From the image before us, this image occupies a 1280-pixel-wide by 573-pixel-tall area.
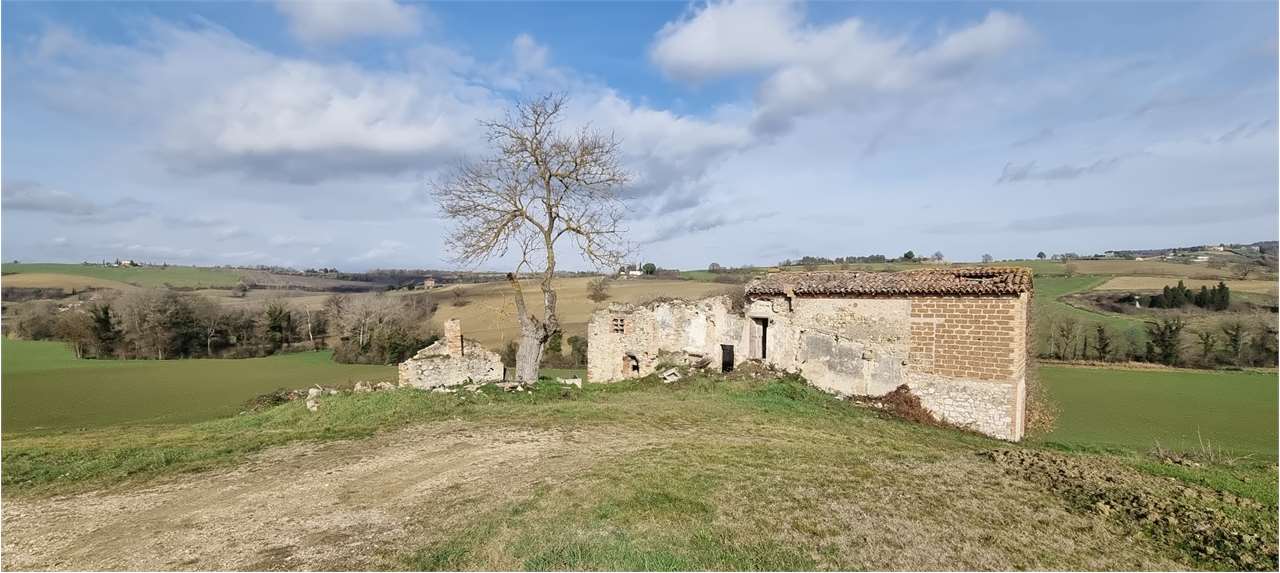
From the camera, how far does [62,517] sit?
219 inches

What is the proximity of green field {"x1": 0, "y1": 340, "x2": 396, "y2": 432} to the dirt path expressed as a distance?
13834 mm

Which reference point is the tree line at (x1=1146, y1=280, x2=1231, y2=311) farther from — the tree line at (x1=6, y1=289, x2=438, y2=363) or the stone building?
the tree line at (x1=6, y1=289, x2=438, y2=363)

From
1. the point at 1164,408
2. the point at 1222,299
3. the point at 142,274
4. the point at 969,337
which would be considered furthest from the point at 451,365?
the point at 142,274

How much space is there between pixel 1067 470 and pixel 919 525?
10.8 ft

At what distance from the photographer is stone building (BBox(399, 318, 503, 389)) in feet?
51.8

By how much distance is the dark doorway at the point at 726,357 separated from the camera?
1775 cm

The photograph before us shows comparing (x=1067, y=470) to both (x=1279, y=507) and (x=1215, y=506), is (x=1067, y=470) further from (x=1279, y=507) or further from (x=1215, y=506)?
(x=1279, y=507)

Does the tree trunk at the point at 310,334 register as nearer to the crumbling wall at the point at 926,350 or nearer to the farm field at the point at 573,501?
the farm field at the point at 573,501

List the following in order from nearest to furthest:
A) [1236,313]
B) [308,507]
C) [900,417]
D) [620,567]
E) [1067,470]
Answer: [620,567]
[308,507]
[1067,470]
[900,417]
[1236,313]

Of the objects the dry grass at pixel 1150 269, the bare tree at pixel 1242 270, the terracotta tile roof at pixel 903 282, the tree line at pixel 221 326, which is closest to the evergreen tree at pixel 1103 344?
the dry grass at pixel 1150 269

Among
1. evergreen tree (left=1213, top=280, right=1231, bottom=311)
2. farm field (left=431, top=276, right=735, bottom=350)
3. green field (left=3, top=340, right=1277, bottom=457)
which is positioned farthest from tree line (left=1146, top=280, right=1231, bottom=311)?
farm field (left=431, top=276, right=735, bottom=350)

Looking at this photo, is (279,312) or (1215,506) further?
(279,312)

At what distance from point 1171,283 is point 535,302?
46451 millimetres

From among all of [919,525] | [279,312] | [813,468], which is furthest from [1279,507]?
[279,312]
